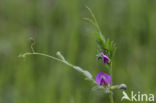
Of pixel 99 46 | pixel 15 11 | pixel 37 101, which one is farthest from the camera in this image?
pixel 15 11

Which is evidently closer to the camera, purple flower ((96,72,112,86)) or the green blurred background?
purple flower ((96,72,112,86))

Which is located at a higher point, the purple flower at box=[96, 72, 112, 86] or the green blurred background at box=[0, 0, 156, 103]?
the green blurred background at box=[0, 0, 156, 103]

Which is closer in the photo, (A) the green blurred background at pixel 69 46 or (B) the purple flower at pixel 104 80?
(B) the purple flower at pixel 104 80

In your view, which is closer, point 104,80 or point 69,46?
point 104,80

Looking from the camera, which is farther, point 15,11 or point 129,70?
point 15,11

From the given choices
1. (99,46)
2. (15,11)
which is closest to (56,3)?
(15,11)

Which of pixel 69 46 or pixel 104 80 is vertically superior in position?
pixel 69 46

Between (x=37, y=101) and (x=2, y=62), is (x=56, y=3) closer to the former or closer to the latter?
(x=2, y=62)

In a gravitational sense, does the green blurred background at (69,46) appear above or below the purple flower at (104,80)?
above
